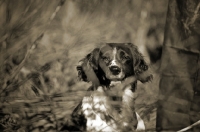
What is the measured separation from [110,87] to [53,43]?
3.14 ft

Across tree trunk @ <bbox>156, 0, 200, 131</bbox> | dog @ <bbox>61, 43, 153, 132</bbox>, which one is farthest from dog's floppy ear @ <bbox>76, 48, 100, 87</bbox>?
tree trunk @ <bbox>156, 0, 200, 131</bbox>

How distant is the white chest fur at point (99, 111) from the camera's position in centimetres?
359

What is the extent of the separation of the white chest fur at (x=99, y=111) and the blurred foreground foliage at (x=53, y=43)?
16 centimetres

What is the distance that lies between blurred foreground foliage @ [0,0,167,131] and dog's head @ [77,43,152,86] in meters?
0.08

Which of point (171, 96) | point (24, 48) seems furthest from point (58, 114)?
point (171, 96)

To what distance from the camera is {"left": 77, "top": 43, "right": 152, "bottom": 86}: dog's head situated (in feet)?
11.5

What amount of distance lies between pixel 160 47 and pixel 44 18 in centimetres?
156

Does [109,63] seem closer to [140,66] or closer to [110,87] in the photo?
[110,87]

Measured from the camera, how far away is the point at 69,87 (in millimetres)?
3512

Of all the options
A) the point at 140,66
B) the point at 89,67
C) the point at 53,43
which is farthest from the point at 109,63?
the point at 53,43

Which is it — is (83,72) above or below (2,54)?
below

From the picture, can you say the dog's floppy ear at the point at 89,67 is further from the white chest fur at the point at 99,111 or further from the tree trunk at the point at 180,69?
the tree trunk at the point at 180,69

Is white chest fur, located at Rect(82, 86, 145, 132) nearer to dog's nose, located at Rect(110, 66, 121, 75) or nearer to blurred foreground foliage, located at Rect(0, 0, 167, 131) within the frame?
blurred foreground foliage, located at Rect(0, 0, 167, 131)

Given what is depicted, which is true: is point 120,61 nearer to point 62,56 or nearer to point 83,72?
point 83,72
